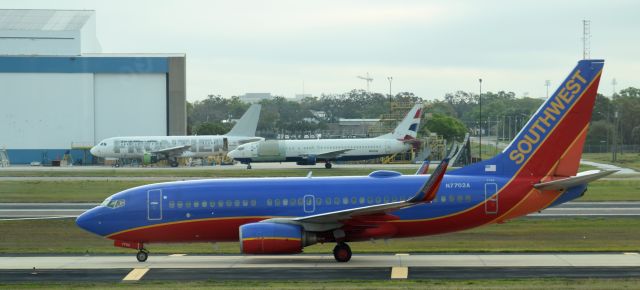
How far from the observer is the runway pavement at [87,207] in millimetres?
43719

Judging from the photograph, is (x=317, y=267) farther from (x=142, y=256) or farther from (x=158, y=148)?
(x=158, y=148)

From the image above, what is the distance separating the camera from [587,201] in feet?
165

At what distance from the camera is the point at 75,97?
10819 centimetres

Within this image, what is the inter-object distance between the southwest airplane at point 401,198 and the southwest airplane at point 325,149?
57849 mm

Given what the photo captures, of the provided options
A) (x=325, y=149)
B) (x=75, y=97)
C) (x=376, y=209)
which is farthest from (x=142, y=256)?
(x=75, y=97)

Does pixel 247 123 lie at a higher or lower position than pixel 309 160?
higher

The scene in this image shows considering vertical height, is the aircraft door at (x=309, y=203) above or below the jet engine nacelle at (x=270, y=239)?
above

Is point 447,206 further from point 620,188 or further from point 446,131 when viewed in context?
point 446,131

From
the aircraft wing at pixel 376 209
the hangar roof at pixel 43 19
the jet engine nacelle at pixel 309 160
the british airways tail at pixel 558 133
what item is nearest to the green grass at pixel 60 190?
the jet engine nacelle at pixel 309 160

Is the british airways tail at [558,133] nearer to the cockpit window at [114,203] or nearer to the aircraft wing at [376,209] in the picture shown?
the aircraft wing at [376,209]

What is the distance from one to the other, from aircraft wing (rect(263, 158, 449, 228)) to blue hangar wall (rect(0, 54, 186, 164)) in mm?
81600

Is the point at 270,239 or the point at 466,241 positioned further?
the point at 466,241

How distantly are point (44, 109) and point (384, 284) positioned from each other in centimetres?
8990

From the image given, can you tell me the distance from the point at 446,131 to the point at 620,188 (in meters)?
78.1
